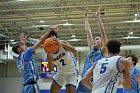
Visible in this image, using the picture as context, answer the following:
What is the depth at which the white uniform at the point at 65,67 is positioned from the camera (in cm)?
554

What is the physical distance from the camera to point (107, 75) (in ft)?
12.2

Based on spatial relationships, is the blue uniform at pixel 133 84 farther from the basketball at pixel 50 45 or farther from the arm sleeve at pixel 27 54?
the arm sleeve at pixel 27 54

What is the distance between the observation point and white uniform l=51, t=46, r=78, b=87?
5543mm

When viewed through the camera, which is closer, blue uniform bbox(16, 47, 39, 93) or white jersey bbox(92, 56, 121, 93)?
white jersey bbox(92, 56, 121, 93)

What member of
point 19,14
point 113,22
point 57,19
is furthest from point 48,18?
point 113,22

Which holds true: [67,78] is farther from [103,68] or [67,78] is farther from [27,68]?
[103,68]

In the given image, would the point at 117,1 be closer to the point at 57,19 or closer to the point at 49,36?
the point at 57,19

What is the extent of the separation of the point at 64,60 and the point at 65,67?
150 mm

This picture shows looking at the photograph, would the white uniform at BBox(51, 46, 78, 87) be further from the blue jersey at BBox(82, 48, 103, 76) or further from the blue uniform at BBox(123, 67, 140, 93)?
the blue uniform at BBox(123, 67, 140, 93)

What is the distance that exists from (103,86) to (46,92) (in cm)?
1497

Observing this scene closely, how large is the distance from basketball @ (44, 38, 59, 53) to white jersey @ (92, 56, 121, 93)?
165 cm

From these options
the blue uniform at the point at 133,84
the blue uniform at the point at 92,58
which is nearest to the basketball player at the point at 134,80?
the blue uniform at the point at 133,84

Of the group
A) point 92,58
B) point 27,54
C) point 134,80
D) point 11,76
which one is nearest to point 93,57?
point 92,58

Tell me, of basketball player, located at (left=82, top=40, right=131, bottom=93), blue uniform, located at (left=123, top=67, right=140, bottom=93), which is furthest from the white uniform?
basketball player, located at (left=82, top=40, right=131, bottom=93)
